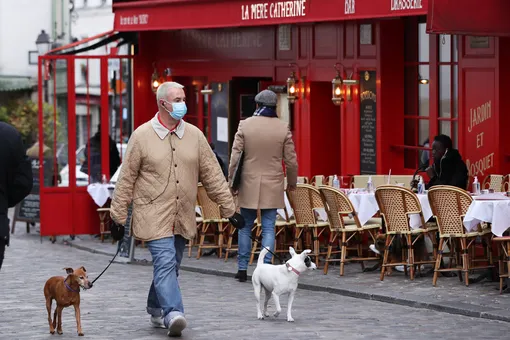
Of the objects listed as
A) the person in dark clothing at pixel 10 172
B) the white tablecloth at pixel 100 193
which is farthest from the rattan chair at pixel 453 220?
the white tablecloth at pixel 100 193

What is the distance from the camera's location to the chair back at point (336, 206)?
15.6 metres

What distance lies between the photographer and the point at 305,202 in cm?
1648

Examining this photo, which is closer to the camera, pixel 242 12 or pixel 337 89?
pixel 337 89

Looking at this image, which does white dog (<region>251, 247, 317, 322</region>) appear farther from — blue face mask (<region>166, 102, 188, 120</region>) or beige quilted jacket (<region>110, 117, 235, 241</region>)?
blue face mask (<region>166, 102, 188, 120</region>)

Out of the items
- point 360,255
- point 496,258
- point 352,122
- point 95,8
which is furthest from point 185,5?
point 95,8

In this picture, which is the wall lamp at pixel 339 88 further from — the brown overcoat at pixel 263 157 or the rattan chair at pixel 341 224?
the brown overcoat at pixel 263 157

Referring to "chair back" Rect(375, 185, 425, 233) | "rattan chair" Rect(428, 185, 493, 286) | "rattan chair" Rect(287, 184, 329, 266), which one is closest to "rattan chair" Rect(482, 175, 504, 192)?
"chair back" Rect(375, 185, 425, 233)

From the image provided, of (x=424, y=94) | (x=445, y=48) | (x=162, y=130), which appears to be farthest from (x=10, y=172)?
(x=424, y=94)

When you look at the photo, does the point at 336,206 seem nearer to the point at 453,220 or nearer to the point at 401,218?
the point at 401,218

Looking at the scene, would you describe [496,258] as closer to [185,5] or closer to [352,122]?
[352,122]

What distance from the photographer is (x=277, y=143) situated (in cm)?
1499

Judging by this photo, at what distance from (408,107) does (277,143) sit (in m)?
4.40

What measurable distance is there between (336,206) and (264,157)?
3.86 feet

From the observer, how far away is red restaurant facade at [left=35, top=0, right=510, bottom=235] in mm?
16766
